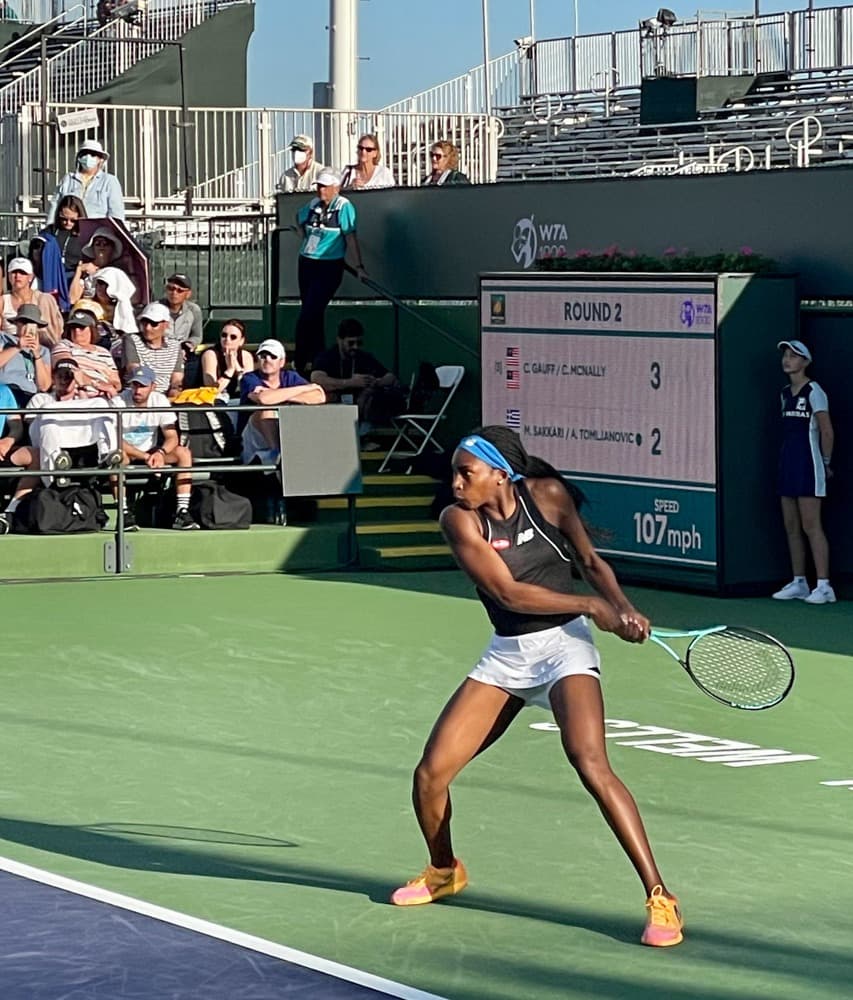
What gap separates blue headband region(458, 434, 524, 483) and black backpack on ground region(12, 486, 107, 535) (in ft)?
32.3

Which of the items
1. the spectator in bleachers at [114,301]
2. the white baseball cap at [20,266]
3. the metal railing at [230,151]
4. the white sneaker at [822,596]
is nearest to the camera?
the white sneaker at [822,596]

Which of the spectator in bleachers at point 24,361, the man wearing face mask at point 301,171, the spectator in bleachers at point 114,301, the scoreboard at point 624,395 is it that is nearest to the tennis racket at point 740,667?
the scoreboard at point 624,395

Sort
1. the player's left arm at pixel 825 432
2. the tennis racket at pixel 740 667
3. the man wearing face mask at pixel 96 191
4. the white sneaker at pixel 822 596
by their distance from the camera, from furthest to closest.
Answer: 1. the man wearing face mask at pixel 96 191
2. the white sneaker at pixel 822 596
3. the player's left arm at pixel 825 432
4. the tennis racket at pixel 740 667

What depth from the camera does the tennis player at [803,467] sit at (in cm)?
1571

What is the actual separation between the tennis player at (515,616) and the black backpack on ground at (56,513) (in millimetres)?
9665

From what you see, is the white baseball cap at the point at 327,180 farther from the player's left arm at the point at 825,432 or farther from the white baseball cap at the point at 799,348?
the player's left arm at the point at 825,432

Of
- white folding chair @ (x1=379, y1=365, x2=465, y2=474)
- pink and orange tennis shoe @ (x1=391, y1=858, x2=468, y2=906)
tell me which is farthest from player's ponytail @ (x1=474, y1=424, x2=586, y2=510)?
white folding chair @ (x1=379, y1=365, x2=465, y2=474)

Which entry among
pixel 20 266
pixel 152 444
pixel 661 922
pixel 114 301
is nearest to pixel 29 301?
pixel 20 266

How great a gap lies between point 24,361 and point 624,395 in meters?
4.81

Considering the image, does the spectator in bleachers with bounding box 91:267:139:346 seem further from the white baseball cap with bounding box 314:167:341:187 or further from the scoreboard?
the scoreboard

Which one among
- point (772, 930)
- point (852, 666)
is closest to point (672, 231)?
point (852, 666)

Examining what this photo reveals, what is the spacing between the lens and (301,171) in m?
22.9

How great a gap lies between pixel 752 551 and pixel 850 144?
14018 mm

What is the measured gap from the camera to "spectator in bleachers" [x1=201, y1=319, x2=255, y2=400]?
18453 mm
